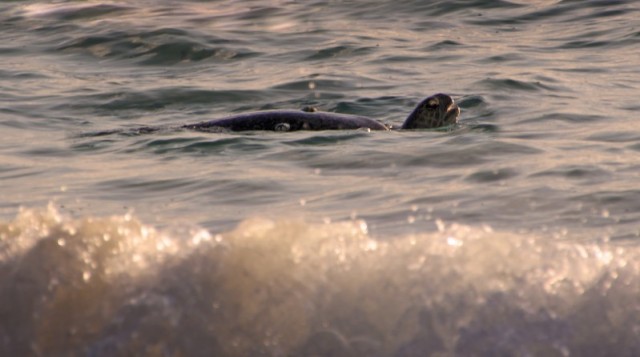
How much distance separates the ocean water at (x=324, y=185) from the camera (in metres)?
5.05

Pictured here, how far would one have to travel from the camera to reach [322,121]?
442 inches

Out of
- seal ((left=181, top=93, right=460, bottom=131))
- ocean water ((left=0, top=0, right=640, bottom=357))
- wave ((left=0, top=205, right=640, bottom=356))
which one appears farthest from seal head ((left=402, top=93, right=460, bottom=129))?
wave ((left=0, top=205, right=640, bottom=356))

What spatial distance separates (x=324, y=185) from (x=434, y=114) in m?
2.93

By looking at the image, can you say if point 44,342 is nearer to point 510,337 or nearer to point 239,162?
point 510,337

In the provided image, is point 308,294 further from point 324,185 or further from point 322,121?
point 322,121

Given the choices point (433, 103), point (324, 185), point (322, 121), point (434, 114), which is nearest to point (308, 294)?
point (324, 185)

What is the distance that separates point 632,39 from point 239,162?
6966 mm

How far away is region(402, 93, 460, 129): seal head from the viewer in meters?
11.2

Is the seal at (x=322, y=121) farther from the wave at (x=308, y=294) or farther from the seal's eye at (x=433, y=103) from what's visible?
the wave at (x=308, y=294)

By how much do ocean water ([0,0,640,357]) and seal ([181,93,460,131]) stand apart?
277 mm

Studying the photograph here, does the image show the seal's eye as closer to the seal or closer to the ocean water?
the seal

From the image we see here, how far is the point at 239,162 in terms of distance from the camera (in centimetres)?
959

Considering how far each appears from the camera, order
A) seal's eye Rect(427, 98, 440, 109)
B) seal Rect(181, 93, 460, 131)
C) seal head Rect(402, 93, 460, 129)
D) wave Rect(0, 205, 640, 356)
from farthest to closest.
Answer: seal's eye Rect(427, 98, 440, 109), seal head Rect(402, 93, 460, 129), seal Rect(181, 93, 460, 131), wave Rect(0, 205, 640, 356)

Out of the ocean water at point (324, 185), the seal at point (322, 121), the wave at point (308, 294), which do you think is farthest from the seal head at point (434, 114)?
the wave at point (308, 294)
